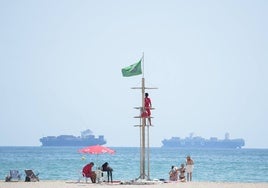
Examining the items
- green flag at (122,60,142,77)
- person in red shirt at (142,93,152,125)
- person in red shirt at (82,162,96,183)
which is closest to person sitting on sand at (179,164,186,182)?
person in red shirt at (142,93,152,125)

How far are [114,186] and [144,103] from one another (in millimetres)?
4098

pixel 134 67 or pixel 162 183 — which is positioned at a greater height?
pixel 134 67

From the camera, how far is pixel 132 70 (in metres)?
29.7

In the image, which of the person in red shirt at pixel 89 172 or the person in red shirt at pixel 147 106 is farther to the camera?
the person in red shirt at pixel 89 172

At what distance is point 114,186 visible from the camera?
27234 millimetres

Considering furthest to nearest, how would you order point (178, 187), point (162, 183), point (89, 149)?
point (89, 149) < point (162, 183) < point (178, 187)

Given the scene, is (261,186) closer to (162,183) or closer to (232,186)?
(232,186)

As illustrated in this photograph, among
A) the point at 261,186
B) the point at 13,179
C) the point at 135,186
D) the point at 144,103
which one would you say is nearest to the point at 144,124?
the point at 144,103

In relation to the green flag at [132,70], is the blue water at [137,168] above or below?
below

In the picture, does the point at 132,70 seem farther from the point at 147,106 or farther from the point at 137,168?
the point at 137,168

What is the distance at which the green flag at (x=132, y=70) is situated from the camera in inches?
1166

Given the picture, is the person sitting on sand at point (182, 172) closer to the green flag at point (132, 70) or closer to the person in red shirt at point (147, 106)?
the person in red shirt at point (147, 106)

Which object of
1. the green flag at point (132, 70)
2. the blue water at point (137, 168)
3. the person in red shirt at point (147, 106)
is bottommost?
the blue water at point (137, 168)

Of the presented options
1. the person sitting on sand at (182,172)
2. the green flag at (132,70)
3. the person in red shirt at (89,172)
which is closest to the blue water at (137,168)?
the person in red shirt at (89,172)
